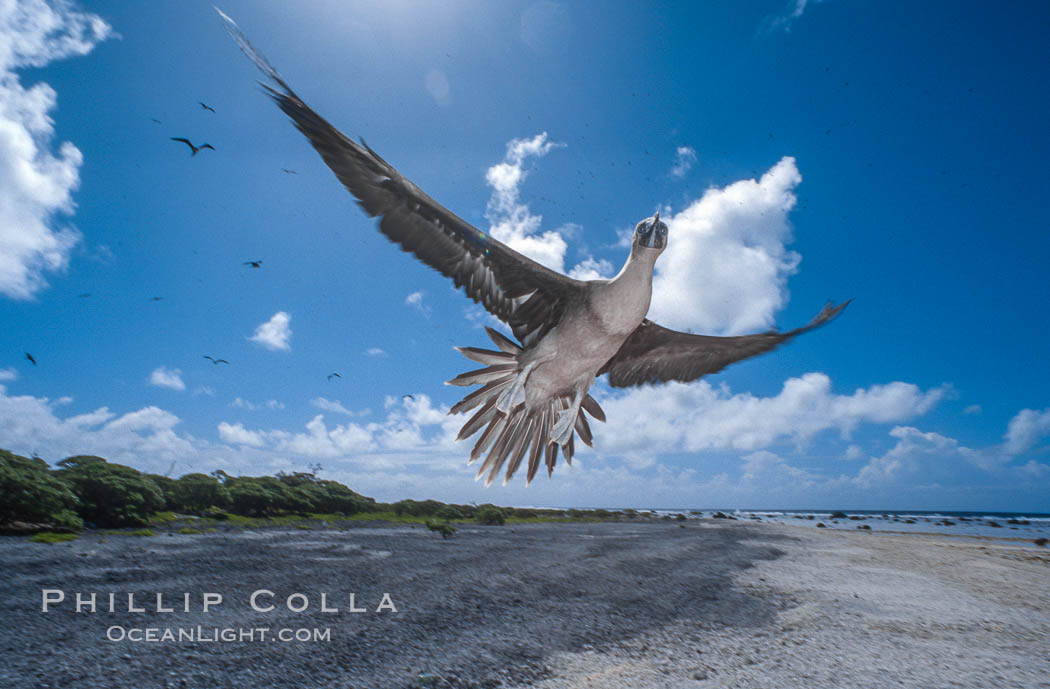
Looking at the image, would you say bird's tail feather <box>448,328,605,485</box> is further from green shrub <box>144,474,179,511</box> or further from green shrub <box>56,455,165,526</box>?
green shrub <box>144,474,179,511</box>

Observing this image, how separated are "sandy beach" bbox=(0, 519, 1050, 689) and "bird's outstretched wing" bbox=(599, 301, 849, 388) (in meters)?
2.83

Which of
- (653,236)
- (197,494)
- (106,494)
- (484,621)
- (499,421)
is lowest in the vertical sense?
(484,621)

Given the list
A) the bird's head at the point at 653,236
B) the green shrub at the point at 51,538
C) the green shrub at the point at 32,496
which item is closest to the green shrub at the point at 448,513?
the green shrub at the point at 32,496

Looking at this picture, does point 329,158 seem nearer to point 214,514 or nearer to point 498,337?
point 498,337

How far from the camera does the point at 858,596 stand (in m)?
5.83

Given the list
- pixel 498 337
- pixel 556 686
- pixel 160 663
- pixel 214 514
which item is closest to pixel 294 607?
pixel 160 663

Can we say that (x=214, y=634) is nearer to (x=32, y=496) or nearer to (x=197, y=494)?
(x=32, y=496)

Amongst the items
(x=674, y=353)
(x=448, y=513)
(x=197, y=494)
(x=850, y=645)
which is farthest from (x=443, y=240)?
(x=448, y=513)

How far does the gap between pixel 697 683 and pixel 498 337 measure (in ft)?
12.6

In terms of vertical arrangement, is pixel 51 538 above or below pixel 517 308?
below

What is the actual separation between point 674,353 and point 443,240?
12.4 feet

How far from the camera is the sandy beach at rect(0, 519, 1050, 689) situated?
3045 millimetres

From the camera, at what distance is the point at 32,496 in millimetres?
7414

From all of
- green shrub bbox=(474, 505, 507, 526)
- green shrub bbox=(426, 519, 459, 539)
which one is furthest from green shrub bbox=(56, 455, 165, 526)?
green shrub bbox=(474, 505, 507, 526)
